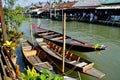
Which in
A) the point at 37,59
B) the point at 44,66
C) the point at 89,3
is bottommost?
the point at 37,59

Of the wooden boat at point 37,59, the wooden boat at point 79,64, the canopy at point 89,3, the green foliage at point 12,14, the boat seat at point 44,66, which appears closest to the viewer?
the wooden boat at point 79,64

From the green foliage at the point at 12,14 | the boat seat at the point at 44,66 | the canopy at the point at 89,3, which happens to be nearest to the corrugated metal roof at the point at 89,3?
the canopy at the point at 89,3

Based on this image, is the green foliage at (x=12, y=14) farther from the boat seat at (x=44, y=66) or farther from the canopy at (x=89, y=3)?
the canopy at (x=89, y=3)

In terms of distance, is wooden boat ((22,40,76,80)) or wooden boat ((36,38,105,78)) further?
wooden boat ((22,40,76,80))

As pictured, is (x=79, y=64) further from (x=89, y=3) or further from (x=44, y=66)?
(x=89, y=3)

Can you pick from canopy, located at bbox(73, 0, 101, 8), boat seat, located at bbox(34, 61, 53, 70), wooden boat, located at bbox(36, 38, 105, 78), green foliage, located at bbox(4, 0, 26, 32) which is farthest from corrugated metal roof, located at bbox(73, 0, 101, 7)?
boat seat, located at bbox(34, 61, 53, 70)

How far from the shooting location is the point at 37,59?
1469cm

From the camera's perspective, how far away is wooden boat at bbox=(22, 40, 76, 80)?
12.3 metres

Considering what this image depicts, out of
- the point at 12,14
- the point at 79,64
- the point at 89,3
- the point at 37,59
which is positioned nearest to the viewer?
the point at 79,64

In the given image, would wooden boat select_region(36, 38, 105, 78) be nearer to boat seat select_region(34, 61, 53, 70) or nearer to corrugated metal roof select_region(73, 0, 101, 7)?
boat seat select_region(34, 61, 53, 70)

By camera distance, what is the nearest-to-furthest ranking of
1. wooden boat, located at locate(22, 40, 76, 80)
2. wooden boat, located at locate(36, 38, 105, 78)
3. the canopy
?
wooden boat, located at locate(36, 38, 105, 78)
wooden boat, located at locate(22, 40, 76, 80)
the canopy

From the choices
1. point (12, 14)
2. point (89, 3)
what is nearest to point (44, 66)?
point (12, 14)

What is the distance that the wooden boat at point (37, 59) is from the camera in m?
12.3

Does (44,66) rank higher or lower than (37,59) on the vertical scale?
higher
